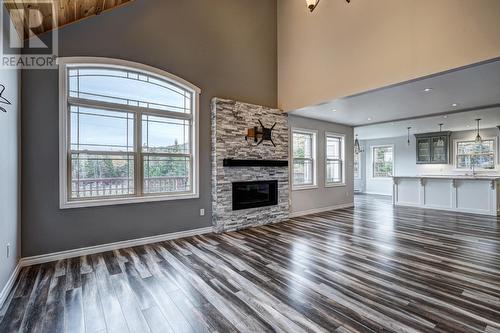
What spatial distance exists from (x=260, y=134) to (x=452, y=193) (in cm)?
618

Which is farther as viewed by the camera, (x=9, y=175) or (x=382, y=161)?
(x=382, y=161)

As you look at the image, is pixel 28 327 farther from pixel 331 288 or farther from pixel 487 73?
pixel 487 73

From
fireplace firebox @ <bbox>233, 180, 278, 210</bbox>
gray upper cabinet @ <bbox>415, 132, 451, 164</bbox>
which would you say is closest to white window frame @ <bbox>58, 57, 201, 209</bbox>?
fireplace firebox @ <bbox>233, 180, 278, 210</bbox>

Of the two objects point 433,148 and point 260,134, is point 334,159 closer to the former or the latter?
point 260,134

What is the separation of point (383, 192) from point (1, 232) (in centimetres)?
1314

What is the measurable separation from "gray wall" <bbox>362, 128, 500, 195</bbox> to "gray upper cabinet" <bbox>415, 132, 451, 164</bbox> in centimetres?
30

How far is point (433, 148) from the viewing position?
989cm

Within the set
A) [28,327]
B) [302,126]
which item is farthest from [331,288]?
[302,126]

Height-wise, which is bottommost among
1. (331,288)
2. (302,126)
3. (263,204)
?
(331,288)

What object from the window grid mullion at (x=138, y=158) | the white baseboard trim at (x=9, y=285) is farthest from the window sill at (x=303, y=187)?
the white baseboard trim at (x=9, y=285)

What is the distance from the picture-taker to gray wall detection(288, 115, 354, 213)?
6723mm

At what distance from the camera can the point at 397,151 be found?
1137 centimetres

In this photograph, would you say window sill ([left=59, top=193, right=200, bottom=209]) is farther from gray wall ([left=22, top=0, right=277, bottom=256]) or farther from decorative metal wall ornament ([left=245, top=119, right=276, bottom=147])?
decorative metal wall ornament ([left=245, top=119, right=276, bottom=147])

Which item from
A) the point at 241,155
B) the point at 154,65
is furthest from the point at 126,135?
the point at 241,155
